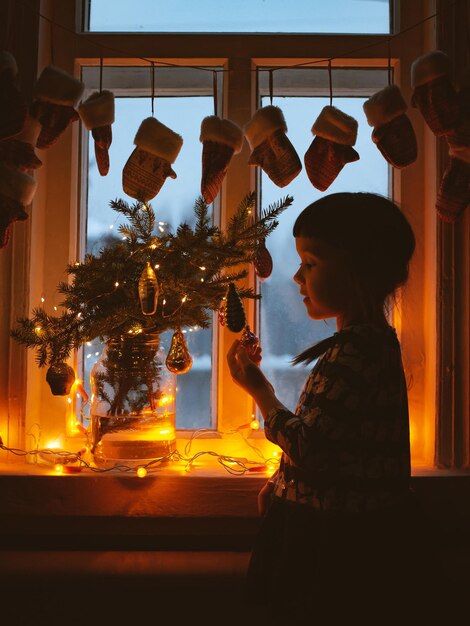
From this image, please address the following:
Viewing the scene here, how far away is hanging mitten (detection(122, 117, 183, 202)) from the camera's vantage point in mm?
1373

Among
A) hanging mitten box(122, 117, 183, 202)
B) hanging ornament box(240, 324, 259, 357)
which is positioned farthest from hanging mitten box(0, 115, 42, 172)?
hanging ornament box(240, 324, 259, 357)

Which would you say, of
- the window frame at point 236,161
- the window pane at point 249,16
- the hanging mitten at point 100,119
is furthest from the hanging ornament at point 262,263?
the window pane at point 249,16

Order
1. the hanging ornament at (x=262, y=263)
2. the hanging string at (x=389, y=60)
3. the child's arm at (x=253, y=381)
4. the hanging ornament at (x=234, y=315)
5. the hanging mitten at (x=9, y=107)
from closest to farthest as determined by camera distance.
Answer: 1. the child's arm at (x=253, y=381)
2. the hanging ornament at (x=234, y=315)
3. the hanging mitten at (x=9, y=107)
4. the hanging ornament at (x=262, y=263)
5. the hanging string at (x=389, y=60)

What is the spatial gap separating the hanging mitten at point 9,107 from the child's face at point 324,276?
0.66 meters

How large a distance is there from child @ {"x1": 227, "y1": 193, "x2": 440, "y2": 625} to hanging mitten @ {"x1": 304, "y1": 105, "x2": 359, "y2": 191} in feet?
1.19

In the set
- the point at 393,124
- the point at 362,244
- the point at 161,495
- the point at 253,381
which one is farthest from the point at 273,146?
the point at 161,495

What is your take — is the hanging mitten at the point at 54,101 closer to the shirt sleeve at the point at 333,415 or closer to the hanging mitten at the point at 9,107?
the hanging mitten at the point at 9,107

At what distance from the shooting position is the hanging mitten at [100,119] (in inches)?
53.9

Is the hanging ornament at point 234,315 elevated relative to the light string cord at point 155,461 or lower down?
elevated

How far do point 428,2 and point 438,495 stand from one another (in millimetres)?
1228

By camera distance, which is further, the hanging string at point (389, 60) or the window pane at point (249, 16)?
the window pane at point (249, 16)

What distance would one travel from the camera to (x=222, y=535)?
1491mm

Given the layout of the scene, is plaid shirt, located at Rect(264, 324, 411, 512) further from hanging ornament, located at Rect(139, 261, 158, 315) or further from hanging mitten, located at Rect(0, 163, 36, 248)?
hanging mitten, located at Rect(0, 163, 36, 248)

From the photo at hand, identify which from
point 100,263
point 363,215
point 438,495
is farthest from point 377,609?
point 100,263
